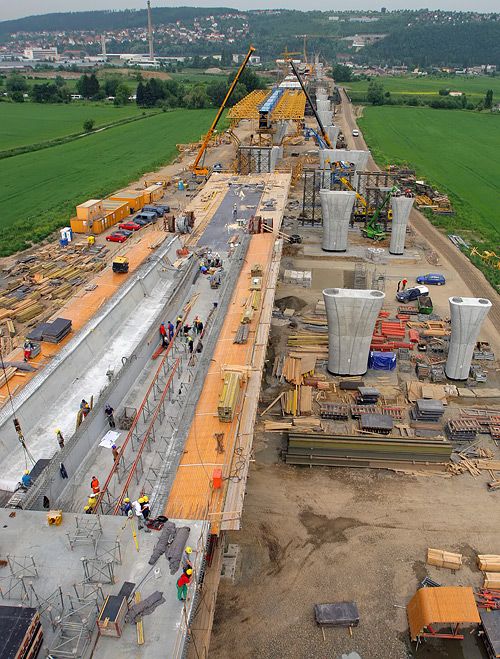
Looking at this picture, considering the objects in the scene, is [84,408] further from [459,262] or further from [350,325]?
[459,262]

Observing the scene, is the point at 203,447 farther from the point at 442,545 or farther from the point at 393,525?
Answer: the point at 442,545

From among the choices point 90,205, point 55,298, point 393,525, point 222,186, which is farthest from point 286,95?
point 393,525

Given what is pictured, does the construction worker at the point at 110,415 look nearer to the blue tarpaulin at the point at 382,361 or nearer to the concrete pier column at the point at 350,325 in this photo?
the concrete pier column at the point at 350,325

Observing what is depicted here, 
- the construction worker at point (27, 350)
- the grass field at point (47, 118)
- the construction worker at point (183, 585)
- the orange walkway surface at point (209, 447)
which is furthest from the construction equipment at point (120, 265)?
the grass field at point (47, 118)

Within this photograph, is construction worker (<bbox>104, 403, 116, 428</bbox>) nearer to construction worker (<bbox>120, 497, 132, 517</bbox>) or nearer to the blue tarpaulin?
construction worker (<bbox>120, 497, 132, 517</bbox>)

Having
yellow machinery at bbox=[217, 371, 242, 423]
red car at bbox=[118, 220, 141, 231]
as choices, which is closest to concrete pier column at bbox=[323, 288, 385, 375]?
yellow machinery at bbox=[217, 371, 242, 423]

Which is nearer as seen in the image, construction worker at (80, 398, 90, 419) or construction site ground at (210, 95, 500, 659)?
construction site ground at (210, 95, 500, 659)

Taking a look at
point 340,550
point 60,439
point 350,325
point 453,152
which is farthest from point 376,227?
point 453,152
